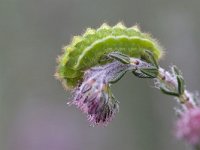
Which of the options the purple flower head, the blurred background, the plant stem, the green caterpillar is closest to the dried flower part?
the plant stem

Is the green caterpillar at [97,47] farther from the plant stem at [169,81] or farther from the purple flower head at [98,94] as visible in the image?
the plant stem at [169,81]

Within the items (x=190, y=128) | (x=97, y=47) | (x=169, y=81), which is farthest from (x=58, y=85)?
(x=190, y=128)

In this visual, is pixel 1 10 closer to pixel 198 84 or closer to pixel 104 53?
pixel 198 84

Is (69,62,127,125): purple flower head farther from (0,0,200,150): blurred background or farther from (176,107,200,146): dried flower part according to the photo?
(0,0,200,150): blurred background

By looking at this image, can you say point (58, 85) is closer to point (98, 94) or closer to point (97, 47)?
point (97, 47)

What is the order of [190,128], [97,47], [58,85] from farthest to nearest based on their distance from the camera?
1. [58,85]
2. [97,47]
3. [190,128]

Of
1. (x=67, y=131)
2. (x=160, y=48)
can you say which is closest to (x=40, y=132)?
(x=67, y=131)
